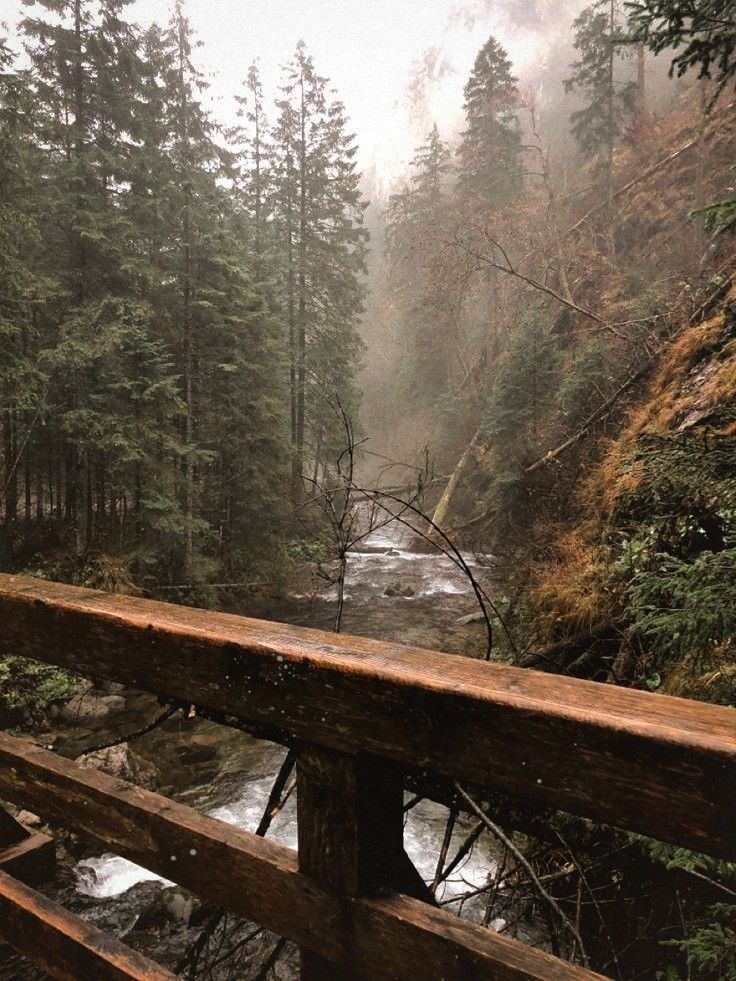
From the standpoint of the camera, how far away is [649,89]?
1163 inches

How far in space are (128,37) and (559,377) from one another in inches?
498

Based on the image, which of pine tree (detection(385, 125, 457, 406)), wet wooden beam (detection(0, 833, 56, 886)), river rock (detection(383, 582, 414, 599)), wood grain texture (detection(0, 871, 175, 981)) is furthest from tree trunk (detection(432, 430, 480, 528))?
wood grain texture (detection(0, 871, 175, 981))

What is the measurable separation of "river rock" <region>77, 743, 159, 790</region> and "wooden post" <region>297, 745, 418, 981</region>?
557 centimetres

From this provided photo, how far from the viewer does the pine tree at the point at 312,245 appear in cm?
2047

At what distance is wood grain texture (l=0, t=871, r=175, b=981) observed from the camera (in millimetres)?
1429

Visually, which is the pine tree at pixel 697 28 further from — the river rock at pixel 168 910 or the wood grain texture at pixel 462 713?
the river rock at pixel 168 910

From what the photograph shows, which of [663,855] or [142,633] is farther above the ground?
[142,633]

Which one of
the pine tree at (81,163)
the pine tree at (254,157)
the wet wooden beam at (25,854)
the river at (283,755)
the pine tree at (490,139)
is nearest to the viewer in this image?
the wet wooden beam at (25,854)

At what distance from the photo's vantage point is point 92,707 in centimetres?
775

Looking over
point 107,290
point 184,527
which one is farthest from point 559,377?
point 107,290

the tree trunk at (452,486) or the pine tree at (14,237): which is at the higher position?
the pine tree at (14,237)

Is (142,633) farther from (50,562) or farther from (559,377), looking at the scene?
(559,377)

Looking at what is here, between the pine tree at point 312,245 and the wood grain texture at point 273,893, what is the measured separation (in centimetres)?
Answer: 1864

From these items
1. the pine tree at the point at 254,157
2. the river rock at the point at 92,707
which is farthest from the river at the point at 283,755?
the pine tree at the point at 254,157
